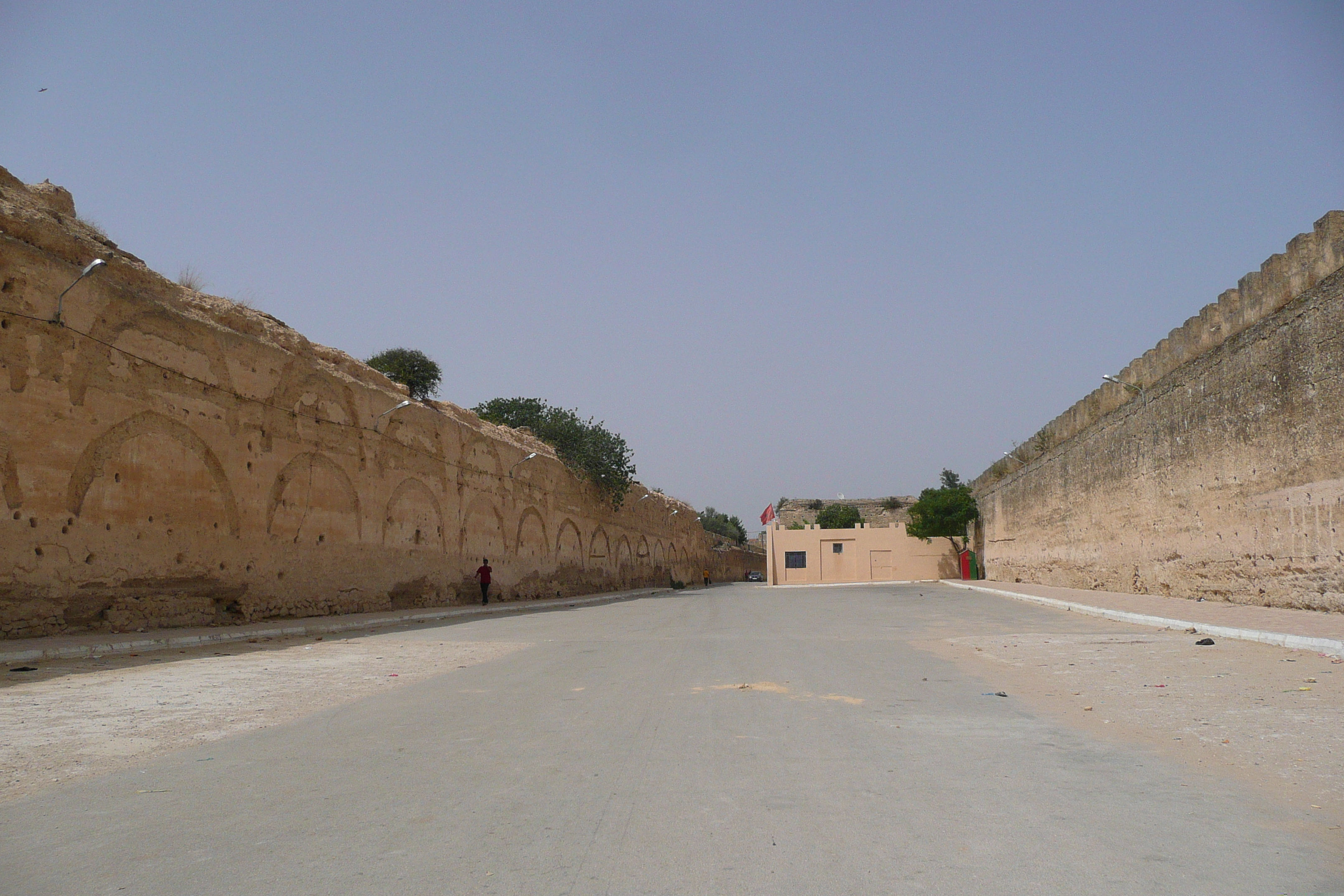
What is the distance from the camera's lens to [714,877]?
11.2 feet

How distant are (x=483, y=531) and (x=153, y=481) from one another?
14893 millimetres

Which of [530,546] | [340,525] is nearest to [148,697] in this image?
[340,525]

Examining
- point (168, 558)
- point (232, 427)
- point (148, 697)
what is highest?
point (232, 427)

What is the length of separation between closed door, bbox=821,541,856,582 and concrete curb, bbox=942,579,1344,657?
39295 millimetres

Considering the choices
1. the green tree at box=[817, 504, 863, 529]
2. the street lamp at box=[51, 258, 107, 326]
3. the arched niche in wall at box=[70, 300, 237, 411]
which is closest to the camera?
the street lamp at box=[51, 258, 107, 326]

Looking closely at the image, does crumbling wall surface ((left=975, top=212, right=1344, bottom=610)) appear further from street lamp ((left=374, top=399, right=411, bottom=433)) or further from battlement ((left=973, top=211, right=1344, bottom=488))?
street lamp ((left=374, top=399, right=411, bottom=433))

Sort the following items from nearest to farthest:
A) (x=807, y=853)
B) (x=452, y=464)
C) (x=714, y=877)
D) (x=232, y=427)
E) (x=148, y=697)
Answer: (x=714, y=877) < (x=807, y=853) < (x=148, y=697) < (x=232, y=427) < (x=452, y=464)

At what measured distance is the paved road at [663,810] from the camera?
134 inches

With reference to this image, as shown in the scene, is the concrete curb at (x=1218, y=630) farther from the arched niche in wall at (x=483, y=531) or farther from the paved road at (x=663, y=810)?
the arched niche in wall at (x=483, y=531)

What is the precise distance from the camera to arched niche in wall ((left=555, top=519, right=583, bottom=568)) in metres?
37.1

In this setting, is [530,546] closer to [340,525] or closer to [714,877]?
[340,525]

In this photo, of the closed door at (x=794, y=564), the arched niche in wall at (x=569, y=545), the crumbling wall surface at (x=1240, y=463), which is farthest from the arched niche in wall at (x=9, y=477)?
the closed door at (x=794, y=564)

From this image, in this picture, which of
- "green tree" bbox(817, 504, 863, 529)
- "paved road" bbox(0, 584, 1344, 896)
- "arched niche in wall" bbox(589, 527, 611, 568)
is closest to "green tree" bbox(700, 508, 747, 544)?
"green tree" bbox(817, 504, 863, 529)

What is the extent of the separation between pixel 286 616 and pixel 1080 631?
51.1 ft
